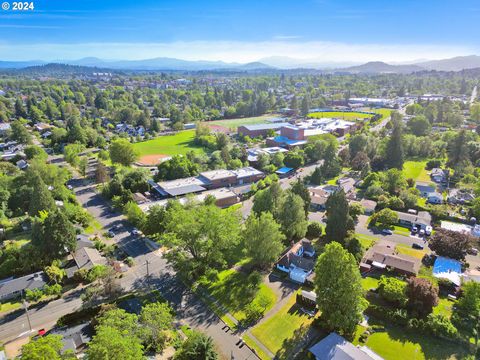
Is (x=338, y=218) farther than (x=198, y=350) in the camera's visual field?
Yes

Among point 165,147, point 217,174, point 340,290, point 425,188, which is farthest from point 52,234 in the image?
point 165,147

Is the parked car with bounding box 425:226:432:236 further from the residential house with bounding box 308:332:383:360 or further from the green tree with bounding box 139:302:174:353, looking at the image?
the green tree with bounding box 139:302:174:353

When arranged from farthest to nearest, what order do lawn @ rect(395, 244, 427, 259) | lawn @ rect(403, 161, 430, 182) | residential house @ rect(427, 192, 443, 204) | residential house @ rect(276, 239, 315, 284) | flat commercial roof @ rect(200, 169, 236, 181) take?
lawn @ rect(403, 161, 430, 182) < flat commercial roof @ rect(200, 169, 236, 181) < residential house @ rect(427, 192, 443, 204) < lawn @ rect(395, 244, 427, 259) < residential house @ rect(276, 239, 315, 284)

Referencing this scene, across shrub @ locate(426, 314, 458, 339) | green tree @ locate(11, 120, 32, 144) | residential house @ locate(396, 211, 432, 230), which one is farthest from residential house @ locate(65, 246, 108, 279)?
green tree @ locate(11, 120, 32, 144)

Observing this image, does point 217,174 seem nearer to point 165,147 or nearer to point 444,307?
point 165,147

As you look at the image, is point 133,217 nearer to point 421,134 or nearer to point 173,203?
point 173,203

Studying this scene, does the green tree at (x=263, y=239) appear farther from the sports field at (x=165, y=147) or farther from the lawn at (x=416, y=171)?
the sports field at (x=165, y=147)

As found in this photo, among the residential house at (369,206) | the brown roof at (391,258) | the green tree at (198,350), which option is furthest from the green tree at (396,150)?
the green tree at (198,350)

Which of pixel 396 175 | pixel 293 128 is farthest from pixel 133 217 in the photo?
pixel 293 128
